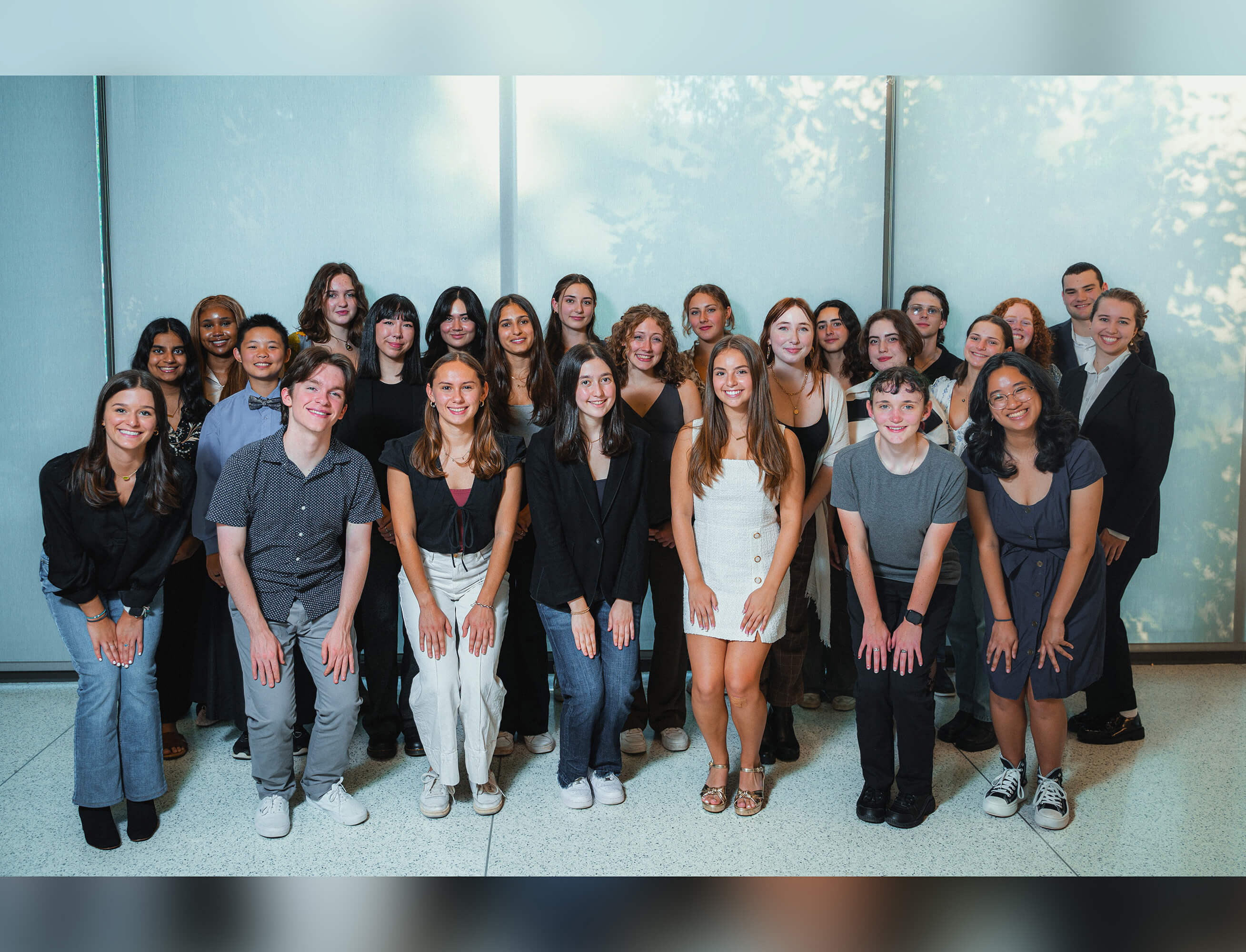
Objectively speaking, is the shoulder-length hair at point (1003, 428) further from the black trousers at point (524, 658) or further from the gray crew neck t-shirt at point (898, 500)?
the black trousers at point (524, 658)

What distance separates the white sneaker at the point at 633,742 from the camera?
3.09 m

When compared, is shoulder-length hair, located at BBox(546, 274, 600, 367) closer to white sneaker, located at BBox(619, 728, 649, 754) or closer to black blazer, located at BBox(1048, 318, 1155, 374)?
white sneaker, located at BBox(619, 728, 649, 754)

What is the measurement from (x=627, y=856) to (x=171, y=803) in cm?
148

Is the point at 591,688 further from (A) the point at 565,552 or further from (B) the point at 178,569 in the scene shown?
(B) the point at 178,569

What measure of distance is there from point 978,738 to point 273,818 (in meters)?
2.39

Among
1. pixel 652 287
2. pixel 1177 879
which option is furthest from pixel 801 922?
pixel 652 287

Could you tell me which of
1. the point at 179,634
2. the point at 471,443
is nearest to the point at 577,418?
the point at 471,443

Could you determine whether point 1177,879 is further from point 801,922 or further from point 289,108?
point 289,108

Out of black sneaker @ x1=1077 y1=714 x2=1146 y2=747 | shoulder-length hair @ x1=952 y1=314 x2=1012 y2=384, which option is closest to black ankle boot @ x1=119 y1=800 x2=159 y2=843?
shoulder-length hair @ x1=952 y1=314 x2=1012 y2=384

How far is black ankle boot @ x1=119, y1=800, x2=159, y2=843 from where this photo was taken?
2.53 metres

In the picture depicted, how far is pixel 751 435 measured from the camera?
2600mm

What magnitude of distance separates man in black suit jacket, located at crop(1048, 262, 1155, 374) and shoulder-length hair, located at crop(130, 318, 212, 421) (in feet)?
11.1

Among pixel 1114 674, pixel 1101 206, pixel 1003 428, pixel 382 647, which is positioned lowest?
pixel 1114 674

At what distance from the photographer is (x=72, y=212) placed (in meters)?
3.75
